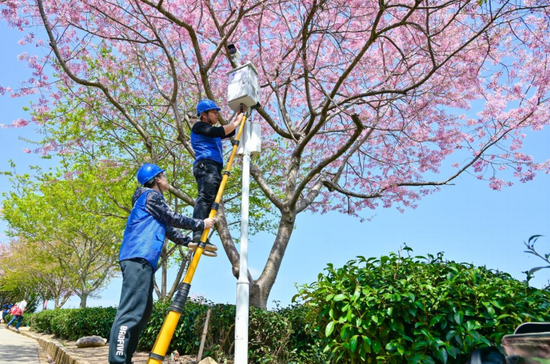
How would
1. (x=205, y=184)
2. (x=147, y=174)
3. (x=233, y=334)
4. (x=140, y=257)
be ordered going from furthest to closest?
(x=233, y=334) → (x=205, y=184) → (x=147, y=174) → (x=140, y=257)

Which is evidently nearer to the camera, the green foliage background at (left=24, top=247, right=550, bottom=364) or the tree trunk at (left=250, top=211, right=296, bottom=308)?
the green foliage background at (left=24, top=247, right=550, bottom=364)

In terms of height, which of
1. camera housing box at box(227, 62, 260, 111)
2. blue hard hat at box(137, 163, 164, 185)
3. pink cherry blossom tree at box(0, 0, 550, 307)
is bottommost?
blue hard hat at box(137, 163, 164, 185)

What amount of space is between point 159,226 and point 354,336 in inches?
69.7

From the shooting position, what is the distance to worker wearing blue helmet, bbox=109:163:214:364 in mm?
2820

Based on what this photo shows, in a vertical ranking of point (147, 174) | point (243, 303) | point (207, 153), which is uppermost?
point (207, 153)

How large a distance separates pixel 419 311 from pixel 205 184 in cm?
238

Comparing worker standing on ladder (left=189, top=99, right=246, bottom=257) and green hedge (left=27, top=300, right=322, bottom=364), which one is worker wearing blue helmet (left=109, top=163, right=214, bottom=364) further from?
green hedge (left=27, top=300, right=322, bottom=364)

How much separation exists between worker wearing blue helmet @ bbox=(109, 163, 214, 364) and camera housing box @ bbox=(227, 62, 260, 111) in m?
1.32

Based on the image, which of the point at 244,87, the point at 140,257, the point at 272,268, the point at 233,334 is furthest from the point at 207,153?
the point at 272,268

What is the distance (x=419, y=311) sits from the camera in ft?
9.25

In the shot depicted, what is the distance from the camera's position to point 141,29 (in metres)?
7.80

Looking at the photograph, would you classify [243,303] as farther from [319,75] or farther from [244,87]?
[319,75]

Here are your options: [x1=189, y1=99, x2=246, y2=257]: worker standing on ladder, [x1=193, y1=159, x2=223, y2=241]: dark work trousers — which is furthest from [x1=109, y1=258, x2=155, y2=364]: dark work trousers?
[x1=193, y1=159, x2=223, y2=241]: dark work trousers

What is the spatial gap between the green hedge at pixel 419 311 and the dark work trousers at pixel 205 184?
151 cm
